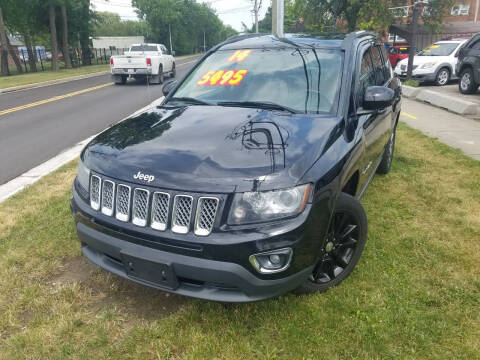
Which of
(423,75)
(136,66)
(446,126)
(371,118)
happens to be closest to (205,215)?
(371,118)

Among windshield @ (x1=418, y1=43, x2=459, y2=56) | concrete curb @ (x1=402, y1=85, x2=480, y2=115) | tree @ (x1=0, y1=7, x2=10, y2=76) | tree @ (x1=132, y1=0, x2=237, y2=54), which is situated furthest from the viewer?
tree @ (x1=132, y1=0, x2=237, y2=54)

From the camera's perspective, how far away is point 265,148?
233 centimetres

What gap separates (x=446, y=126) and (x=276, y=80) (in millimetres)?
6302

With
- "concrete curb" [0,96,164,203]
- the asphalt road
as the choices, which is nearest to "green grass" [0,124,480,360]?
"concrete curb" [0,96,164,203]

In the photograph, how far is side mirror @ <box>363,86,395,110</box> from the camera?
2.99 m

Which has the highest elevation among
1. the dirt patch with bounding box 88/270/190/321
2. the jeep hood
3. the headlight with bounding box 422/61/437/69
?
the headlight with bounding box 422/61/437/69

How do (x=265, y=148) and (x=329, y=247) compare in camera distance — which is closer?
(x=265, y=148)

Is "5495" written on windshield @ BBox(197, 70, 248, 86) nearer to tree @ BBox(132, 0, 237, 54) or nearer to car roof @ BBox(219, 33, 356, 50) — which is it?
car roof @ BBox(219, 33, 356, 50)

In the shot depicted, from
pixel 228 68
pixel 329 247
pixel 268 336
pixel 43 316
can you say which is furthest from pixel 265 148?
pixel 43 316

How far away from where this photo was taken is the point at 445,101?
9938 millimetres

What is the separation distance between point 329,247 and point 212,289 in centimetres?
91

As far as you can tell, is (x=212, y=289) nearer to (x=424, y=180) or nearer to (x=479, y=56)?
(x=424, y=180)

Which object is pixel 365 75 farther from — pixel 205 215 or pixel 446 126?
pixel 446 126

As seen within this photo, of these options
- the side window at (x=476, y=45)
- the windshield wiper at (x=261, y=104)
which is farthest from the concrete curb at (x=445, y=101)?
the windshield wiper at (x=261, y=104)
